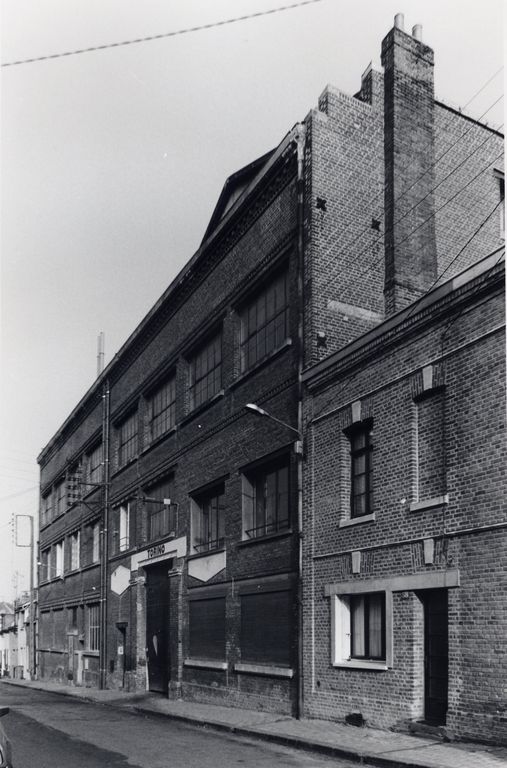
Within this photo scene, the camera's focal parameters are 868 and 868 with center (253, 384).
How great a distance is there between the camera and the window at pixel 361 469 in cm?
1658

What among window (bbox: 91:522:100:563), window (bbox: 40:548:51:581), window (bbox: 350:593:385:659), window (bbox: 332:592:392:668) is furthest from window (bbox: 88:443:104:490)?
window (bbox: 350:593:385:659)

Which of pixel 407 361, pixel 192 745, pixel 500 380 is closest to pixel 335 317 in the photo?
pixel 407 361

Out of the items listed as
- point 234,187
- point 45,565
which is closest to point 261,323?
point 234,187

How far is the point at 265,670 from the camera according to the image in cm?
1944

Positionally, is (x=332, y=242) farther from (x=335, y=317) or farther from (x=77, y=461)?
(x=77, y=461)

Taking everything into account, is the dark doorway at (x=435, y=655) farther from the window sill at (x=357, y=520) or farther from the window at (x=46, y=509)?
the window at (x=46, y=509)

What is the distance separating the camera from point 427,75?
865 inches

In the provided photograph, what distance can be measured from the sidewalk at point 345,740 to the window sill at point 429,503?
358 centimetres

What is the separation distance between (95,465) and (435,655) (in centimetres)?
2716

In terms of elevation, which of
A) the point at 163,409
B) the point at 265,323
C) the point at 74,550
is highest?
the point at 265,323

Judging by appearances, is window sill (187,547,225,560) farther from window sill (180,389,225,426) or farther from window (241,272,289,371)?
window (241,272,289,371)

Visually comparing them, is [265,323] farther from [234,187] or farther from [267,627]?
[267,627]

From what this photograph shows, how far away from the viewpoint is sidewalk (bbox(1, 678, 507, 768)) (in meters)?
11.7

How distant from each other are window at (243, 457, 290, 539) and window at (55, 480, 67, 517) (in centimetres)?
2498
